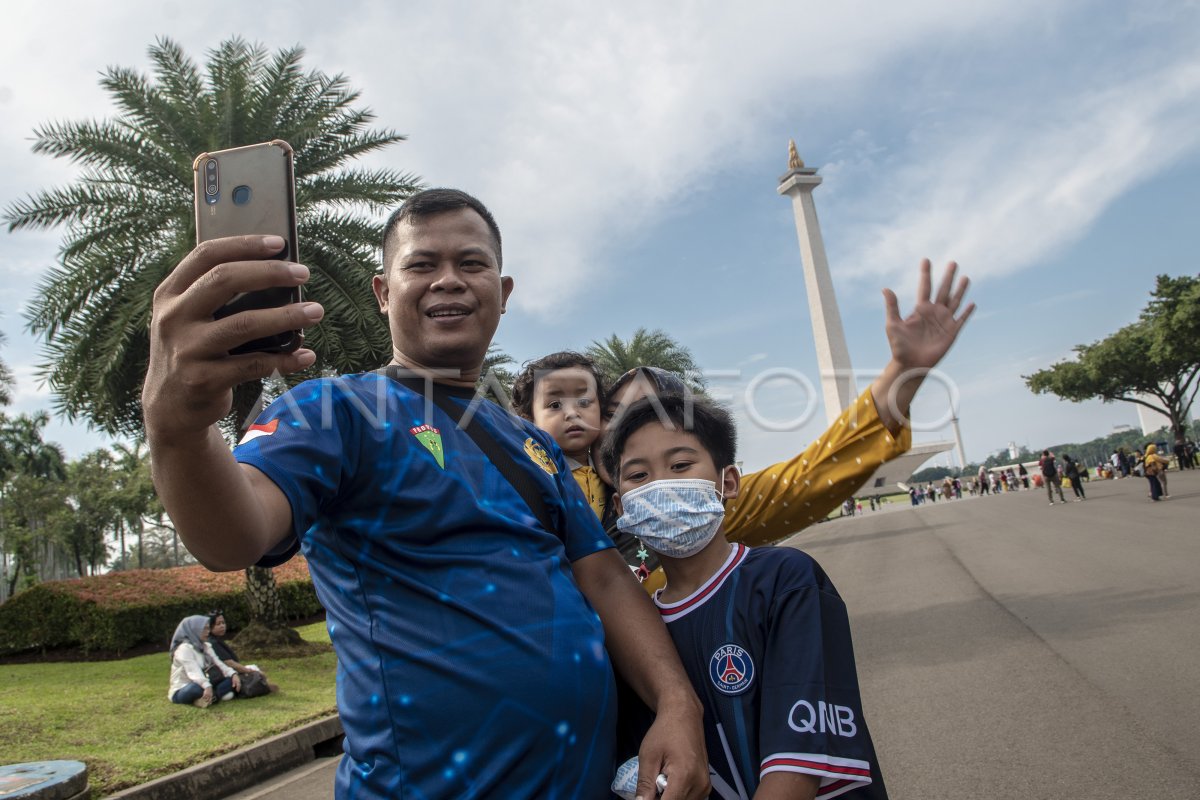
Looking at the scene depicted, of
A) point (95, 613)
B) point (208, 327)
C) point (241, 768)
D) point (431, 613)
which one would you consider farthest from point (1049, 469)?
point (208, 327)

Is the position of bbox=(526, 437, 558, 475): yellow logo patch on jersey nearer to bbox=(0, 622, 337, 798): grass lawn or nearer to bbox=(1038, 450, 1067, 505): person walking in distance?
bbox=(0, 622, 337, 798): grass lawn

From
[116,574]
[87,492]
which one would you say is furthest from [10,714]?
[87,492]

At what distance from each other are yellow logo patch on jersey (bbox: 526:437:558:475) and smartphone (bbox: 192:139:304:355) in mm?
774

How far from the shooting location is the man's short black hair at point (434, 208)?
194cm

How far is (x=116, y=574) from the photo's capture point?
51.1ft

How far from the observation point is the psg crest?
188 cm

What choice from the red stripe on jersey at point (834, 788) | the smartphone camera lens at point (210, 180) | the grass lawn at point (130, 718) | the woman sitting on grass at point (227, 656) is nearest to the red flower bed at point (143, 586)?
the grass lawn at point (130, 718)

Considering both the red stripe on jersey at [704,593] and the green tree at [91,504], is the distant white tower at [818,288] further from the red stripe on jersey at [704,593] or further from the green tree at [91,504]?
the red stripe on jersey at [704,593]

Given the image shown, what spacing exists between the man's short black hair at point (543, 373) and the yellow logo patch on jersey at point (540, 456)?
4.31ft

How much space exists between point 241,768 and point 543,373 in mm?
5238

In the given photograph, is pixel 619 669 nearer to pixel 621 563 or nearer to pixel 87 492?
pixel 621 563

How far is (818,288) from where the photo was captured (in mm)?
41188

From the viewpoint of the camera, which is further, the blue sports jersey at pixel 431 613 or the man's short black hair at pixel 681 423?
the man's short black hair at pixel 681 423

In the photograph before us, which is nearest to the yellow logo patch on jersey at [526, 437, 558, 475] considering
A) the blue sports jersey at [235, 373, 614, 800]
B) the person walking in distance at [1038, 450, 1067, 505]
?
the blue sports jersey at [235, 373, 614, 800]
